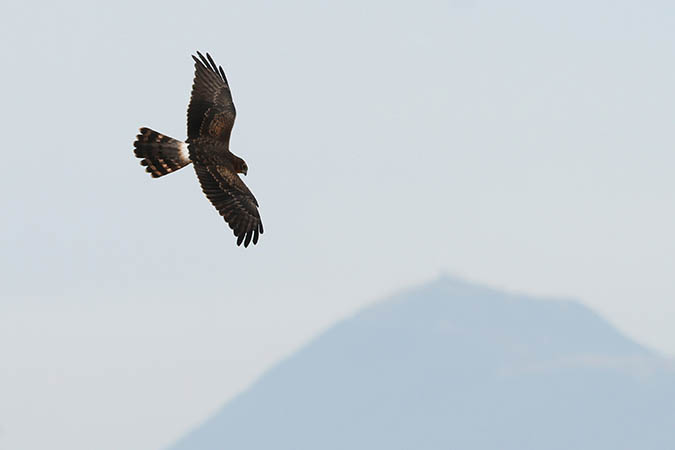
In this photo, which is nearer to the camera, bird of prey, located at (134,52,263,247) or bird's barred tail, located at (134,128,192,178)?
bird of prey, located at (134,52,263,247)

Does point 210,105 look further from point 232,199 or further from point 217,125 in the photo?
point 232,199

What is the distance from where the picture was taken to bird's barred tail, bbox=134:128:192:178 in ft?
99.9

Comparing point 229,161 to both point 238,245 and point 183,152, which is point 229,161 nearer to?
point 183,152

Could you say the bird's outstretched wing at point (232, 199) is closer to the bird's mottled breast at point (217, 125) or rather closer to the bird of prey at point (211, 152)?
the bird of prey at point (211, 152)

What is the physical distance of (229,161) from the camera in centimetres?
3041

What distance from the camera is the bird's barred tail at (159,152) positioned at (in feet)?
99.9

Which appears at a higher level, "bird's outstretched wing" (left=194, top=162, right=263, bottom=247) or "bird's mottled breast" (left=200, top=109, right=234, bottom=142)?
"bird's mottled breast" (left=200, top=109, right=234, bottom=142)

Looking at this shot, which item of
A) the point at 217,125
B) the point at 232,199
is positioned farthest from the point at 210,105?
the point at 232,199

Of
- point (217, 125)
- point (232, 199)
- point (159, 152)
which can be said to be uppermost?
point (217, 125)

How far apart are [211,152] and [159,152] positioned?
1074 mm

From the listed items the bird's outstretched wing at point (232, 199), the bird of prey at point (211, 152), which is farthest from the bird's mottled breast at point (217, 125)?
the bird's outstretched wing at point (232, 199)

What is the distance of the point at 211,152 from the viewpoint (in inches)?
1201

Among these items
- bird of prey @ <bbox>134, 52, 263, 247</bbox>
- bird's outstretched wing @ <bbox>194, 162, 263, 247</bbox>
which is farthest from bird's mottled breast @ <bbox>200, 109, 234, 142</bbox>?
bird's outstretched wing @ <bbox>194, 162, 263, 247</bbox>

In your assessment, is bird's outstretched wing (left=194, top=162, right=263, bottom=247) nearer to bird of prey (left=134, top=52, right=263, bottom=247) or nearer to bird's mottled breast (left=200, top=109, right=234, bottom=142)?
bird of prey (left=134, top=52, right=263, bottom=247)
